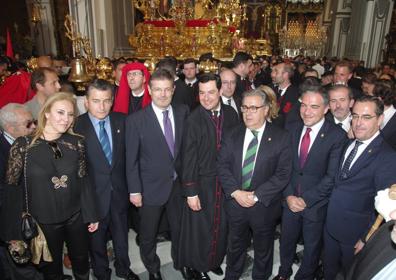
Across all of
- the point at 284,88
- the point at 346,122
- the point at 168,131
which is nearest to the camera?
the point at 168,131

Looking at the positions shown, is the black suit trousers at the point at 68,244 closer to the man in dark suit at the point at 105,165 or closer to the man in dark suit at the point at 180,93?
the man in dark suit at the point at 105,165

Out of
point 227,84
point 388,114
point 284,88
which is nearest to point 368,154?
point 388,114

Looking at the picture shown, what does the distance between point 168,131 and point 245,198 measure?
896 mm

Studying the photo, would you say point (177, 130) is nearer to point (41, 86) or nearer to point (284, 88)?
point (41, 86)

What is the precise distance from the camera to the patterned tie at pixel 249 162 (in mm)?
2605

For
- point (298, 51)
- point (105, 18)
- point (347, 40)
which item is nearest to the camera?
point (105, 18)

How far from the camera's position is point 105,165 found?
2.58 meters

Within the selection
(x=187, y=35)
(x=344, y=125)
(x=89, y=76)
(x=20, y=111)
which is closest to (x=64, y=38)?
(x=187, y=35)

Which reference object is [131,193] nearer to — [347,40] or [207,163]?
[207,163]

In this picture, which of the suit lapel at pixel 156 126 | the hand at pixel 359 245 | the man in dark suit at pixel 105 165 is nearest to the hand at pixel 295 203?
the hand at pixel 359 245

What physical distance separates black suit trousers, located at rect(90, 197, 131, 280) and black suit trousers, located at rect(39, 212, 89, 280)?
7.9 inches

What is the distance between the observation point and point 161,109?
2.69 meters

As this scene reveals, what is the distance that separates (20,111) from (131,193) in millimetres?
1131

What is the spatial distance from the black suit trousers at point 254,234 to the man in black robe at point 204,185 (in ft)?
0.52
